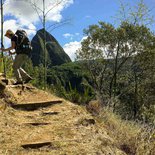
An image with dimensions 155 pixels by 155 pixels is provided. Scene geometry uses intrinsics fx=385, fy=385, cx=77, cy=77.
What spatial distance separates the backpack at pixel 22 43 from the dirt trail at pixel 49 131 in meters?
1.16

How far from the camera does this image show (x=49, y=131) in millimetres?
7703

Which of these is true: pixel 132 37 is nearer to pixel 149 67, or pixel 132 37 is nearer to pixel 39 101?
pixel 149 67

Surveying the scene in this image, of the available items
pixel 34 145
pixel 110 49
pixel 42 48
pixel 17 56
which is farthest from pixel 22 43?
pixel 110 49

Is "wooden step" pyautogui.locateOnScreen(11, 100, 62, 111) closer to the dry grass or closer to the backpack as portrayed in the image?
the dry grass

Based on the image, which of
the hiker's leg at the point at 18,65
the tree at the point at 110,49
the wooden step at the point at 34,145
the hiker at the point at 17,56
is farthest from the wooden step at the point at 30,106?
the tree at the point at 110,49

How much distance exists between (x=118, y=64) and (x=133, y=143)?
60.8 feet

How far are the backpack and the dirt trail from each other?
45.8 inches

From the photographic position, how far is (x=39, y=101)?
9.26m

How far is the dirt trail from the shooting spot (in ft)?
22.7

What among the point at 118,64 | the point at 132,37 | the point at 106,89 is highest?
the point at 132,37

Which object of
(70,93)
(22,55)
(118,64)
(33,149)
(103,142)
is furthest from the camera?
(118,64)

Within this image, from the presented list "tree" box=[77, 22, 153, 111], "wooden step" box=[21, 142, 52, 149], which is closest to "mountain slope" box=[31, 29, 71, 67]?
"tree" box=[77, 22, 153, 111]

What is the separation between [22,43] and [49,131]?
325cm

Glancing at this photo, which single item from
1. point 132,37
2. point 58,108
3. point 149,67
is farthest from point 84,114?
point 149,67
